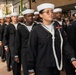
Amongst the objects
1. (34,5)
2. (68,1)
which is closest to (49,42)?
(68,1)

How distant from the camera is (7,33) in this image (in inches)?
421

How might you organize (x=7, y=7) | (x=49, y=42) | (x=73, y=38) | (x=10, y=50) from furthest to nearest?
(x=7, y=7) < (x=10, y=50) < (x=73, y=38) < (x=49, y=42)

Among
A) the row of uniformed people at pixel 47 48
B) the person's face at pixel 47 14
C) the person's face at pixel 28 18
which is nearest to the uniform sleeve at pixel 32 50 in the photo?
the row of uniformed people at pixel 47 48

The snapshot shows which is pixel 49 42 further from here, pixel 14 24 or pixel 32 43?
pixel 14 24

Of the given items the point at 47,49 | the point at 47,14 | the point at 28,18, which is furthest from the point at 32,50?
the point at 28,18

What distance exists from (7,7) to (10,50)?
35.8 metres

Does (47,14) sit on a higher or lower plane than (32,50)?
higher

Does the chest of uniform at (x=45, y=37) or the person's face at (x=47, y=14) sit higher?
the person's face at (x=47, y=14)

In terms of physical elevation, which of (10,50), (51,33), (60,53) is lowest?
(10,50)

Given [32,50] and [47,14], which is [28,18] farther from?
[32,50]

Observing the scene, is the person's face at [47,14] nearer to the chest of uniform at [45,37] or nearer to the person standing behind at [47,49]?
the person standing behind at [47,49]

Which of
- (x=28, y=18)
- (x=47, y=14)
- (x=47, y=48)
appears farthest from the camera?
(x=28, y=18)

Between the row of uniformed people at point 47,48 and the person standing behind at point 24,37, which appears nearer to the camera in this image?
the row of uniformed people at point 47,48

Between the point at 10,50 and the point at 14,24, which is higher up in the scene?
the point at 14,24
